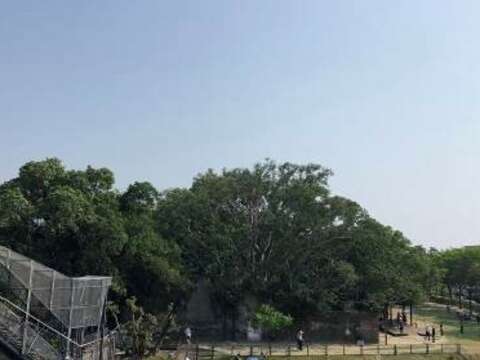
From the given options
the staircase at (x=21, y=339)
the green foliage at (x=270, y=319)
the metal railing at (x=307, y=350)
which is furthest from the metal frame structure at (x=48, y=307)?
the green foliage at (x=270, y=319)

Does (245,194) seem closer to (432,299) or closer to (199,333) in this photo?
(199,333)

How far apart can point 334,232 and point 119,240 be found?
17.1 meters

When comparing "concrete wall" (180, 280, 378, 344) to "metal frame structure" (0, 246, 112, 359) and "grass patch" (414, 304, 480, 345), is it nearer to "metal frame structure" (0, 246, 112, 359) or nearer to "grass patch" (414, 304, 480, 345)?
"grass patch" (414, 304, 480, 345)

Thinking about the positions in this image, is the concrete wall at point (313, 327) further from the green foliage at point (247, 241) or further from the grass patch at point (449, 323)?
the grass patch at point (449, 323)

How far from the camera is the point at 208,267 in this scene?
1950 inches

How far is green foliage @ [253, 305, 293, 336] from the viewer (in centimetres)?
4572

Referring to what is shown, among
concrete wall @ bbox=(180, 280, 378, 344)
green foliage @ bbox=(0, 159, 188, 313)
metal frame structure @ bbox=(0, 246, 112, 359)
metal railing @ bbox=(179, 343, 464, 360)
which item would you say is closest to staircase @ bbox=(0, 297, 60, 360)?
metal frame structure @ bbox=(0, 246, 112, 359)

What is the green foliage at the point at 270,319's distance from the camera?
4572 cm

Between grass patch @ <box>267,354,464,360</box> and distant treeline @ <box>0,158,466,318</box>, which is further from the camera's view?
distant treeline @ <box>0,158,466,318</box>

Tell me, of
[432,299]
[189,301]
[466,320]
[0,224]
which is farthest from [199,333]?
[432,299]

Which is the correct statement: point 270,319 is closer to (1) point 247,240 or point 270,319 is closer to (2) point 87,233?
(1) point 247,240

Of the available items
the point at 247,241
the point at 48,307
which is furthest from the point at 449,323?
the point at 48,307

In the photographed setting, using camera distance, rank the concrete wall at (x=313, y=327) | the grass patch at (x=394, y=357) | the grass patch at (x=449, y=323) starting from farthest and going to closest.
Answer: the grass patch at (x=449, y=323)
the concrete wall at (x=313, y=327)
the grass patch at (x=394, y=357)

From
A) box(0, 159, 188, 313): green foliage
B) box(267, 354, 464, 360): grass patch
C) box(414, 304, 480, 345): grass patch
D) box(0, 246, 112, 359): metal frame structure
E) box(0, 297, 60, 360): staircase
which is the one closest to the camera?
box(0, 297, 60, 360): staircase
